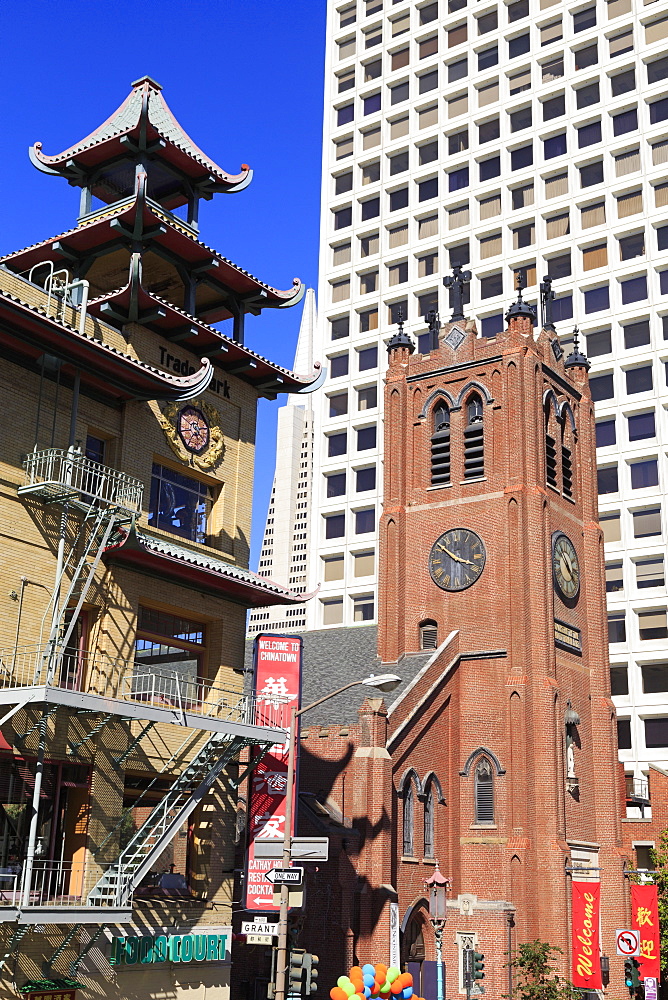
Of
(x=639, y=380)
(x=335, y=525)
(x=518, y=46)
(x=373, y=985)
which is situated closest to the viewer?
(x=373, y=985)

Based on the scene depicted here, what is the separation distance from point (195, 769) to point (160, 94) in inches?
796

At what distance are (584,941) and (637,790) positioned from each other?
59.5 ft

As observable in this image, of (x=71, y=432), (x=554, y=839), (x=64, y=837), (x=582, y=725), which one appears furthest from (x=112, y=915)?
(x=582, y=725)

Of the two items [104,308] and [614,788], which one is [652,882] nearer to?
[614,788]

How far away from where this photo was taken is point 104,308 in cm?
3031

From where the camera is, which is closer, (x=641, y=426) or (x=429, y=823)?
(x=429, y=823)

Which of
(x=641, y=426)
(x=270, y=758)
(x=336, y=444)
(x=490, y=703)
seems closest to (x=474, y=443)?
(x=490, y=703)

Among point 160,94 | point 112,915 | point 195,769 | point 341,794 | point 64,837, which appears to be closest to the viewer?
point 112,915

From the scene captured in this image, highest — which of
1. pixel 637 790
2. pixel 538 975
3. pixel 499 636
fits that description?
pixel 499 636

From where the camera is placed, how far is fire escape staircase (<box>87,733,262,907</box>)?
83.6ft

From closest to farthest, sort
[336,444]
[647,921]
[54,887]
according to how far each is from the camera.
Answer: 1. [54,887]
2. [647,921]
3. [336,444]

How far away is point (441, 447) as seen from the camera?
50.5m

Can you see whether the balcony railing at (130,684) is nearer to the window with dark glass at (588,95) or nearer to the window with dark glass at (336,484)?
the window with dark glass at (336,484)

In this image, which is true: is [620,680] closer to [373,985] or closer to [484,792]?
[484,792]
